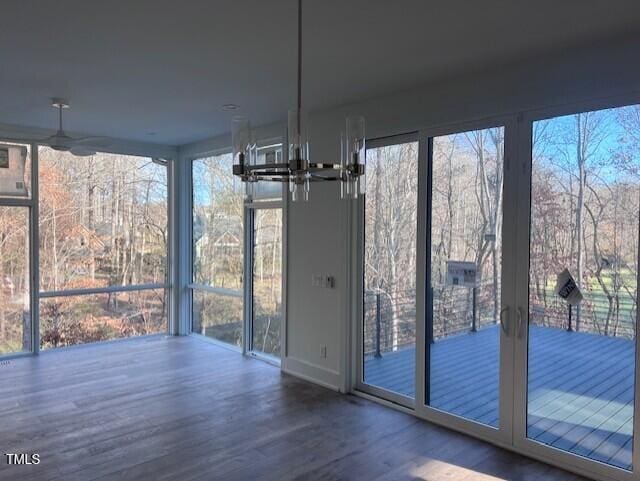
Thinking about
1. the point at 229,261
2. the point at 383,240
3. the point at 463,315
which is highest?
the point at 383,240

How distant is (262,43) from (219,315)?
442 centimetres

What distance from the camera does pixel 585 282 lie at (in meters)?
3.17

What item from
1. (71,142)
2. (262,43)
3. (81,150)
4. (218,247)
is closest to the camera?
(262,43)

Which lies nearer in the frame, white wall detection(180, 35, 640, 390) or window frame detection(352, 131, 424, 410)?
white wall detection(180, 35, 640, 390)

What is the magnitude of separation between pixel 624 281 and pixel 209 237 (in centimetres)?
506

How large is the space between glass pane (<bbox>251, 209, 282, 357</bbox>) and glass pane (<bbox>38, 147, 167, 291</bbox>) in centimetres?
189

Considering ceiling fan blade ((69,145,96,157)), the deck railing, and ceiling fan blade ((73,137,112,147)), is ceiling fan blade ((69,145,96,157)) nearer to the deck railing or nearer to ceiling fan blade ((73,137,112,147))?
ceiling fan blade ((73,137,112,147))

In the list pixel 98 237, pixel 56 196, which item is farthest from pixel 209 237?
pixel 56 196

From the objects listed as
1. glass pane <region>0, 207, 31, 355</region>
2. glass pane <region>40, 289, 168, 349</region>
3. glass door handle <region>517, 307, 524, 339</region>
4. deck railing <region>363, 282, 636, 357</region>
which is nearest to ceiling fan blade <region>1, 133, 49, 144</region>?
glass pane <region>0, 207, 31, 355</region>

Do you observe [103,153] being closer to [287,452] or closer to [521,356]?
[287,452]

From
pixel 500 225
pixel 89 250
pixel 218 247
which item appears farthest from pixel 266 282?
pixel 500 225

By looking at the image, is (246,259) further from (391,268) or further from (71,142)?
(71,142)

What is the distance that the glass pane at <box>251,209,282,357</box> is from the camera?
5.63 m

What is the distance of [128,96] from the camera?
4254mm
